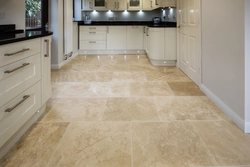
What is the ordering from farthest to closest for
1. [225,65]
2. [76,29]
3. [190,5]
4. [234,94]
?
1. [76,29]
2. [190,5]
3. [225,65]
4. [234,94]

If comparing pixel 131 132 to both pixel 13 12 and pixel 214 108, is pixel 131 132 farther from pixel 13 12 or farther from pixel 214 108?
pixel 13 12

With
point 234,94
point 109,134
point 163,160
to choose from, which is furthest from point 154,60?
point 163,160

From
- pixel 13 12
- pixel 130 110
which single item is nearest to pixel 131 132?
pixel 130 110

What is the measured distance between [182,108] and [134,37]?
5023 millimetres

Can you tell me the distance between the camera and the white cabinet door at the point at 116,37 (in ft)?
23.4

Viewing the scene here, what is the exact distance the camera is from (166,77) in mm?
4020

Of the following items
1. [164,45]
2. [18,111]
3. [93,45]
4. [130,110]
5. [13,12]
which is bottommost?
[130,110]

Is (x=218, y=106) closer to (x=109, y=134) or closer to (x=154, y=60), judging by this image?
(x=109, y=134)

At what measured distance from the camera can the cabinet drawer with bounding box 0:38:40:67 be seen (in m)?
1.45

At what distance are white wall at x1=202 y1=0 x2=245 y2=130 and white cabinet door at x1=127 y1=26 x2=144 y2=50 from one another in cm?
423

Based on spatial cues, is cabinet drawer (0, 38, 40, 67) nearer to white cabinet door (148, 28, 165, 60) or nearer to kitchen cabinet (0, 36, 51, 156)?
kitchen cabinet (0, 36, 51, 156)

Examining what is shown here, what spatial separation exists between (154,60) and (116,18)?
3349 millimetres

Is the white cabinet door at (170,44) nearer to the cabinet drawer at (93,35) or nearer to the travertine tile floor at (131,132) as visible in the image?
the travertine tile floor at (131,132)

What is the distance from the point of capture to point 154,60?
525 centimetres
